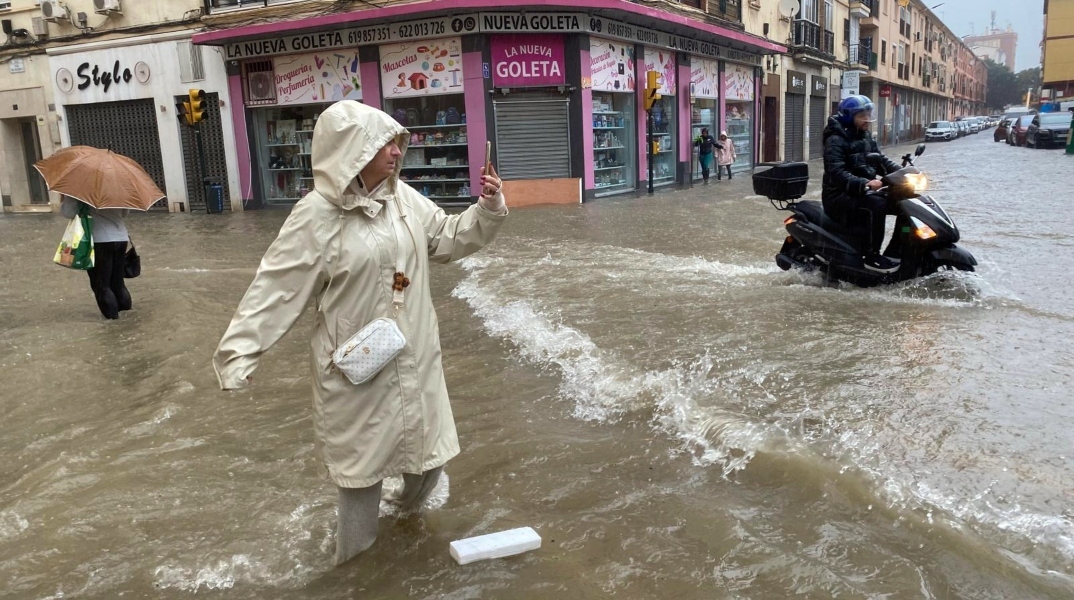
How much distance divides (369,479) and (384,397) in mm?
294

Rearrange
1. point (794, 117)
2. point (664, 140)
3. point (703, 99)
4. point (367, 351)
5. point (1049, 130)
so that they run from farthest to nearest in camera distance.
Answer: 1. point (794, 117)
2. point (1049, 130)
3. point (703, 99)
4. point (664, 140)
5. point (367, 351)

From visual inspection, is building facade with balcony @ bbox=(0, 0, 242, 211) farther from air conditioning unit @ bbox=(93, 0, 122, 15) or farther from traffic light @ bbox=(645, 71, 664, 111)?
traffic light @ bbox=(645, 71, 664, 111)

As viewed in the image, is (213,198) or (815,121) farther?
(815,121)

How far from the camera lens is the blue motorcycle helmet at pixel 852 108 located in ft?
22.4

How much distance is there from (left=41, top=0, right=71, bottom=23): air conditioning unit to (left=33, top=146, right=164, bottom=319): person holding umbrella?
16461 millimetres

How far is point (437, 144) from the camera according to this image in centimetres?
1856

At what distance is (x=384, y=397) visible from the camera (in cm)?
287

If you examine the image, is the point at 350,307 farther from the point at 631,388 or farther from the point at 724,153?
the point at 724,153

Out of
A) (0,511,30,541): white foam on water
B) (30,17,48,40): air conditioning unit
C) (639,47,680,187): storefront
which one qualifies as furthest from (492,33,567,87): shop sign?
(0,511,30,541): white foam on water

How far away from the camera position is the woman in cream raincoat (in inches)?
109

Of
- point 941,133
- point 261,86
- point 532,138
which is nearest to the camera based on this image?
point 532,138

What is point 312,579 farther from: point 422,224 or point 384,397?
point 422,224

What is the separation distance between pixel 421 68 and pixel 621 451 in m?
15.3

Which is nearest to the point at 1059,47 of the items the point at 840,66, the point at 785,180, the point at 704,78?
the point at 840,66
